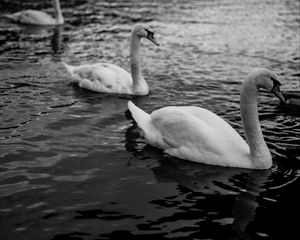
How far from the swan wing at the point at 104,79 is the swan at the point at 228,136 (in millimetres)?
4156

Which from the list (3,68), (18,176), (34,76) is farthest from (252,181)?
(3,68)

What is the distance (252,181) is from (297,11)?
22.2 m

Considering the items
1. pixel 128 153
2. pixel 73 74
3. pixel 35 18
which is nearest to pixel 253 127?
pixel 128 153

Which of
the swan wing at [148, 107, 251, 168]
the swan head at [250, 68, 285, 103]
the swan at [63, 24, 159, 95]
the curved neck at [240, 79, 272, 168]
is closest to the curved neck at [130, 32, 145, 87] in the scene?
the swan at [63, 24, 159, 95]

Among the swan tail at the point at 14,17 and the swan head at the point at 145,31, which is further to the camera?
the swan tail at the point at 14,17

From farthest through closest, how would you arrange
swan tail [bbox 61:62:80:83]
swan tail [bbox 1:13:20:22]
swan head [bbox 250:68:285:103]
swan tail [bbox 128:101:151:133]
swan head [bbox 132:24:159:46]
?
swan tail [bbox 1:13:20:22], swan tail [bbox 61:62:80:83], swan head [bbox 132:24:159:46], swan tail [bbox 128:101:151:133], swan head [bbox 250:68:285:103]

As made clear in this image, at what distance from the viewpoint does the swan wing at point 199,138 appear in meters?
8.20

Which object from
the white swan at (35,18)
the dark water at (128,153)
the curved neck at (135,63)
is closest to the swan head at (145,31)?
the curved neck at (135,63)

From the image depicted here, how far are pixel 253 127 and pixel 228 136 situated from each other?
441 millimetres

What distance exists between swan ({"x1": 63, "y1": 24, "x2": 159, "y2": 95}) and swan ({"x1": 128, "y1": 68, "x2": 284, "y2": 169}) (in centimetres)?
397

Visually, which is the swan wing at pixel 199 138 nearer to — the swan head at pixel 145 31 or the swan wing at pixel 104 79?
the swan wing at pixel 104 79

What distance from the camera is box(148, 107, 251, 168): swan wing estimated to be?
8203mm

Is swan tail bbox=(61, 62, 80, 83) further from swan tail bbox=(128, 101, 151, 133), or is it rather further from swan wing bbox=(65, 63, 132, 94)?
swan tail bbox=(128, 101, 151, 133)

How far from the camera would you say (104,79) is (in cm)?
1261
